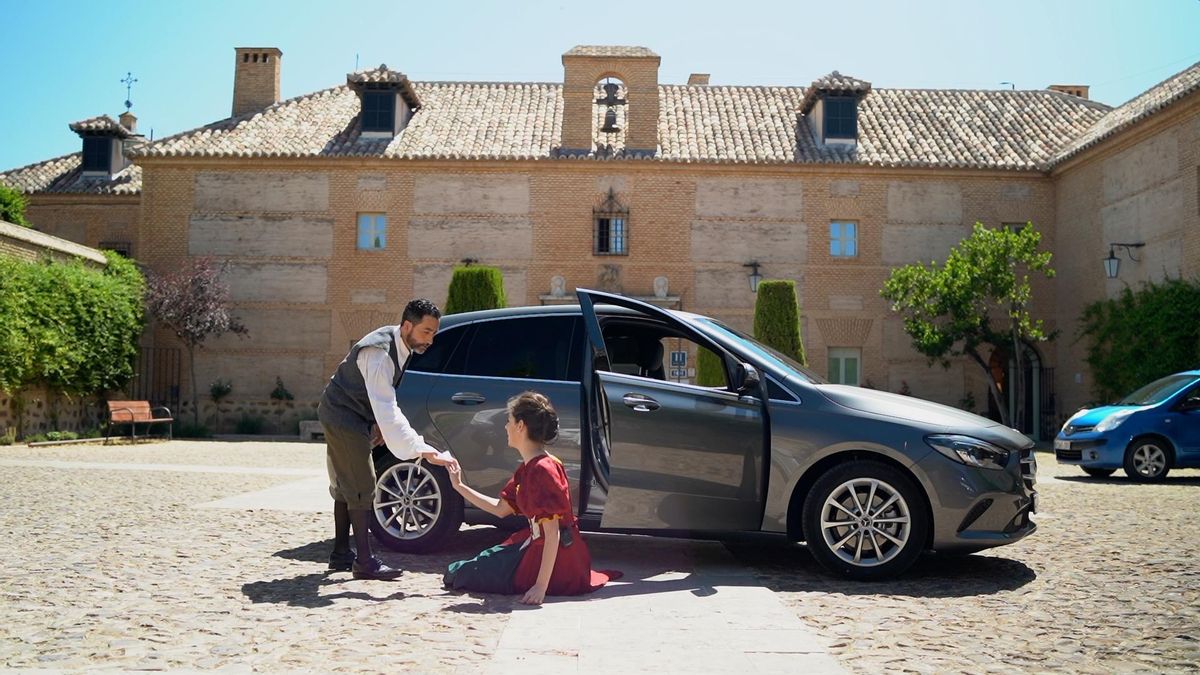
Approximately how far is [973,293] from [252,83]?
891 inches

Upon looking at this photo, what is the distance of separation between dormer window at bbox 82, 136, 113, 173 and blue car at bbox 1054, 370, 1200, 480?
32.2 meters

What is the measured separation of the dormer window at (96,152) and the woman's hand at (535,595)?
111 ft

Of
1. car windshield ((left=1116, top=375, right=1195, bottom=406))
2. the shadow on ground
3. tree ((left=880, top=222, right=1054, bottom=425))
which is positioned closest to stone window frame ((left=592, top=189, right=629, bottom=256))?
tree ((left=880, top=222, right=1054, bottom=425))

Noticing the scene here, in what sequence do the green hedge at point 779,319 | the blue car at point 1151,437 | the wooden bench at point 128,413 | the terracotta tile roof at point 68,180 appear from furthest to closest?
the terracotta tile roof at point 68,180, the green hedge at point 779,319, the wooden bench at point 128,413, the blue car at point 1151,437

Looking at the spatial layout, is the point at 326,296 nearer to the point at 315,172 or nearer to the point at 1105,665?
the point at 315,172

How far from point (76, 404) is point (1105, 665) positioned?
24.0 metres

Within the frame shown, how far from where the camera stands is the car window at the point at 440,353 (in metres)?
7.18

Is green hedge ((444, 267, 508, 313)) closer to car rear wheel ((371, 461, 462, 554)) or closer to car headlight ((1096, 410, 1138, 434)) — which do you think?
car headlight ((1096, 410, 1138, 434))

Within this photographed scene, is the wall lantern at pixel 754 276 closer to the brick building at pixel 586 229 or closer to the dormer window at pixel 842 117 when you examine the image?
the brick building at pixel 586 229

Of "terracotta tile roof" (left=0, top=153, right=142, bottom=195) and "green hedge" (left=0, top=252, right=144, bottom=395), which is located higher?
"terracotta tile roof" (left=0, top=153, right=142, bottom=195)

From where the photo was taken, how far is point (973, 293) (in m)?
23.5

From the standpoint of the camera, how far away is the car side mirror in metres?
6.15

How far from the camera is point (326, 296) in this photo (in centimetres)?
2703

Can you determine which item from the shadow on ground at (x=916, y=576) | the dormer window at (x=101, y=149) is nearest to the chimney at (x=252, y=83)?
the dormer window at (x=101, y=149)
